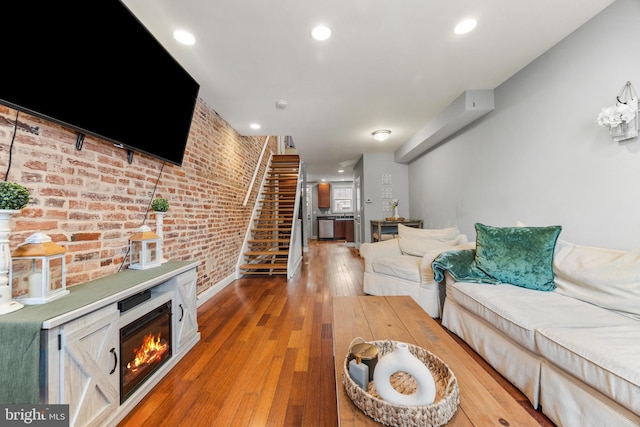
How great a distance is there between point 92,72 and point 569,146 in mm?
3529

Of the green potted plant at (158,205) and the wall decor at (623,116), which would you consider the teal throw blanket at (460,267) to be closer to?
the wall decor at (623,116)

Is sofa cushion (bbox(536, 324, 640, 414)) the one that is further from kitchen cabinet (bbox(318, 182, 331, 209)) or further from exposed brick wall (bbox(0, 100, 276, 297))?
kitchen cabinet (bbox(318, 182, 331, 209))

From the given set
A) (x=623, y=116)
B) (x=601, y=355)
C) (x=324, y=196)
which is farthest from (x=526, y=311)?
(x=324, y=196)

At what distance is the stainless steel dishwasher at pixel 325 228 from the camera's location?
990 centimetres

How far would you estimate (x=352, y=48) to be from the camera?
83.4 inches

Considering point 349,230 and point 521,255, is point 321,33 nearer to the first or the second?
point 521,255

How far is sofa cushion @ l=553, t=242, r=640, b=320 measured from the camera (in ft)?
4.49

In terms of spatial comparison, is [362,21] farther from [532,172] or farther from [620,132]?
[532,172]

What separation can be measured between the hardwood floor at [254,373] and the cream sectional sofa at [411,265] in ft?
2.28

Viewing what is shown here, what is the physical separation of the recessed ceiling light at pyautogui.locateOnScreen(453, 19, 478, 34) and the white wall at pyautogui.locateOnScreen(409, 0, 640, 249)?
2.91 feet

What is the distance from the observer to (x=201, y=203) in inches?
119

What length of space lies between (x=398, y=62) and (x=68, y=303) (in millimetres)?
2941

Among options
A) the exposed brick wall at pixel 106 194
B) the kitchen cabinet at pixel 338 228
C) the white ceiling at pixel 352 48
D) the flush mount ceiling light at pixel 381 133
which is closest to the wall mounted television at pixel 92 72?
the exposed brick wall at pixel 106 194

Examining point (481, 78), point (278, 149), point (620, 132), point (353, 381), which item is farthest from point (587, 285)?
point (278, 149)
